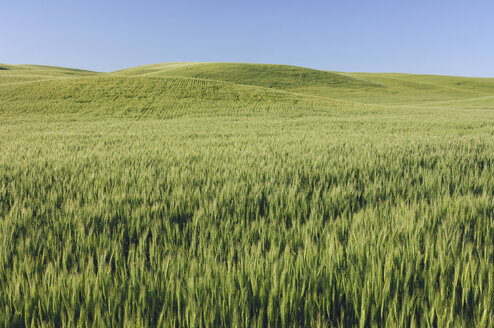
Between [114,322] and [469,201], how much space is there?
2.48 meters

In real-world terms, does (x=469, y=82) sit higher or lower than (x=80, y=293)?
higher

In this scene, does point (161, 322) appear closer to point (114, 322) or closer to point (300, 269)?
point (114, 322)

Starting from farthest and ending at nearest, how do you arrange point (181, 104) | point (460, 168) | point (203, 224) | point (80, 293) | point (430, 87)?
point (430, 87)
point (181, 104)
point (460, 168)
point (203, 224)
point (80, 293)

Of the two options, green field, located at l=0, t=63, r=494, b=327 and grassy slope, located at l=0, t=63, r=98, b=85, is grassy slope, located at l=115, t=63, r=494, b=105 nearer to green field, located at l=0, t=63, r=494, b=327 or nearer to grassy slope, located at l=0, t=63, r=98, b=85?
grassy slope, located at l=0, t=63, r=98, b=85

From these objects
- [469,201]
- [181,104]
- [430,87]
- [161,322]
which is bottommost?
[161,322]

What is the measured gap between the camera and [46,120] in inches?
689

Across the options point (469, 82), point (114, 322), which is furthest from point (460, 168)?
point (469, 82)

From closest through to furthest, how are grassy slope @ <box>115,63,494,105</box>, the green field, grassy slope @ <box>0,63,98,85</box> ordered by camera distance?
the green field → grassy slope @ <box>0,63,98,85</box> → grassy slope @ <box>115,63,494,105</box>

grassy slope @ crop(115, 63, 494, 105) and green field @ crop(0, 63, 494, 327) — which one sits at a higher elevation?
grassy slope @ crop(115, 63, 494, 105)

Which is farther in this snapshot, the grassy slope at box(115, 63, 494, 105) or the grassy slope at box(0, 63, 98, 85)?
the grassy slope at box(115, 63, 494, 105)

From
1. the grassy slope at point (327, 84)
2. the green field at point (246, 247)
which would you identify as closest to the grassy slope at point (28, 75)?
the grassy slope at point (327, 84)

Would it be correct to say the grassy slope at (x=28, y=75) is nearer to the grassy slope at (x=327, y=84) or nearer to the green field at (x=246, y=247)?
the grassy slope at (x=327, y=84)

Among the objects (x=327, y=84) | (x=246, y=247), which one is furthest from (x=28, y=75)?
(x=246, y=247)

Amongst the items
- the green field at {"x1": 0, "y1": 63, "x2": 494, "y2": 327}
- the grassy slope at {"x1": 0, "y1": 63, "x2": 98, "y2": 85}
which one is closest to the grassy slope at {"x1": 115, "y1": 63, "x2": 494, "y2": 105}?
the grassy slope at {"x1": 0, "y1": 63, "x2": 98, "y2": 85}
